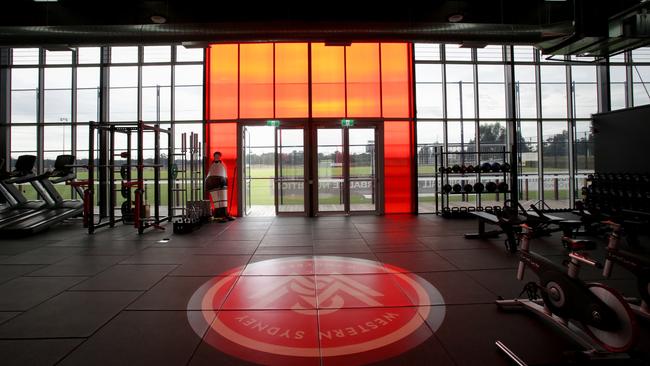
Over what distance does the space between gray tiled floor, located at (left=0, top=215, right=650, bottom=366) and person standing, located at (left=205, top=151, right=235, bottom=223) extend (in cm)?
205

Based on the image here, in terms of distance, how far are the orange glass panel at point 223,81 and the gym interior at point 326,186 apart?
2.2 inches

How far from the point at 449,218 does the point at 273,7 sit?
635cm

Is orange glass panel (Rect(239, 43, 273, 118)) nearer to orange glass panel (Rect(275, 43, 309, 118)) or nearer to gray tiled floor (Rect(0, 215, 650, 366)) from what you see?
orange glass panel (Rect(275, 43, 309, 118))

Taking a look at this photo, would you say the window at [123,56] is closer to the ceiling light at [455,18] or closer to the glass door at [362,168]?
the glass door at [362,168]

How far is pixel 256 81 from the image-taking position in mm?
9719

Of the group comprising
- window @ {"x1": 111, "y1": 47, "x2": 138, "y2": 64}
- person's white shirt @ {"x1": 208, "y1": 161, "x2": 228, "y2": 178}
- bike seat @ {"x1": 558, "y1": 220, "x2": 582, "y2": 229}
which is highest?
window @ {"x1": 111, "y1": 47, "x2": 138, "y2": 64}

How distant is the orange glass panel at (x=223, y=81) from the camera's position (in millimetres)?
9602

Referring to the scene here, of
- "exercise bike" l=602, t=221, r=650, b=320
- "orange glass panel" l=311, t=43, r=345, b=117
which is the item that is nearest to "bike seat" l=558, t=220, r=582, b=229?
"exercise bike" l=602, t=221, r=650, b=320

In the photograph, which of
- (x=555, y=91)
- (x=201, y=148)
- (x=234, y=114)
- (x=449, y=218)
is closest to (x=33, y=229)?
(x=201, y=148)

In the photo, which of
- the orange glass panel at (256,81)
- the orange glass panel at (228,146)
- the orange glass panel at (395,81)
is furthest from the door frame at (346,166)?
the orange glass panel at (228,146)

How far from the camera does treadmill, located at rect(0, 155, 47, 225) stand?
7789 mm

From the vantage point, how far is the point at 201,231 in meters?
7.34

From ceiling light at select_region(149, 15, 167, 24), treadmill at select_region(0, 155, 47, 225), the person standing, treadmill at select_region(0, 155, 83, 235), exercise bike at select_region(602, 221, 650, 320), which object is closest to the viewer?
exercise bike at select_region(602, 221, 650, 320)

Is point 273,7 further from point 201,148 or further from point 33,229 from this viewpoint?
point 33,229
